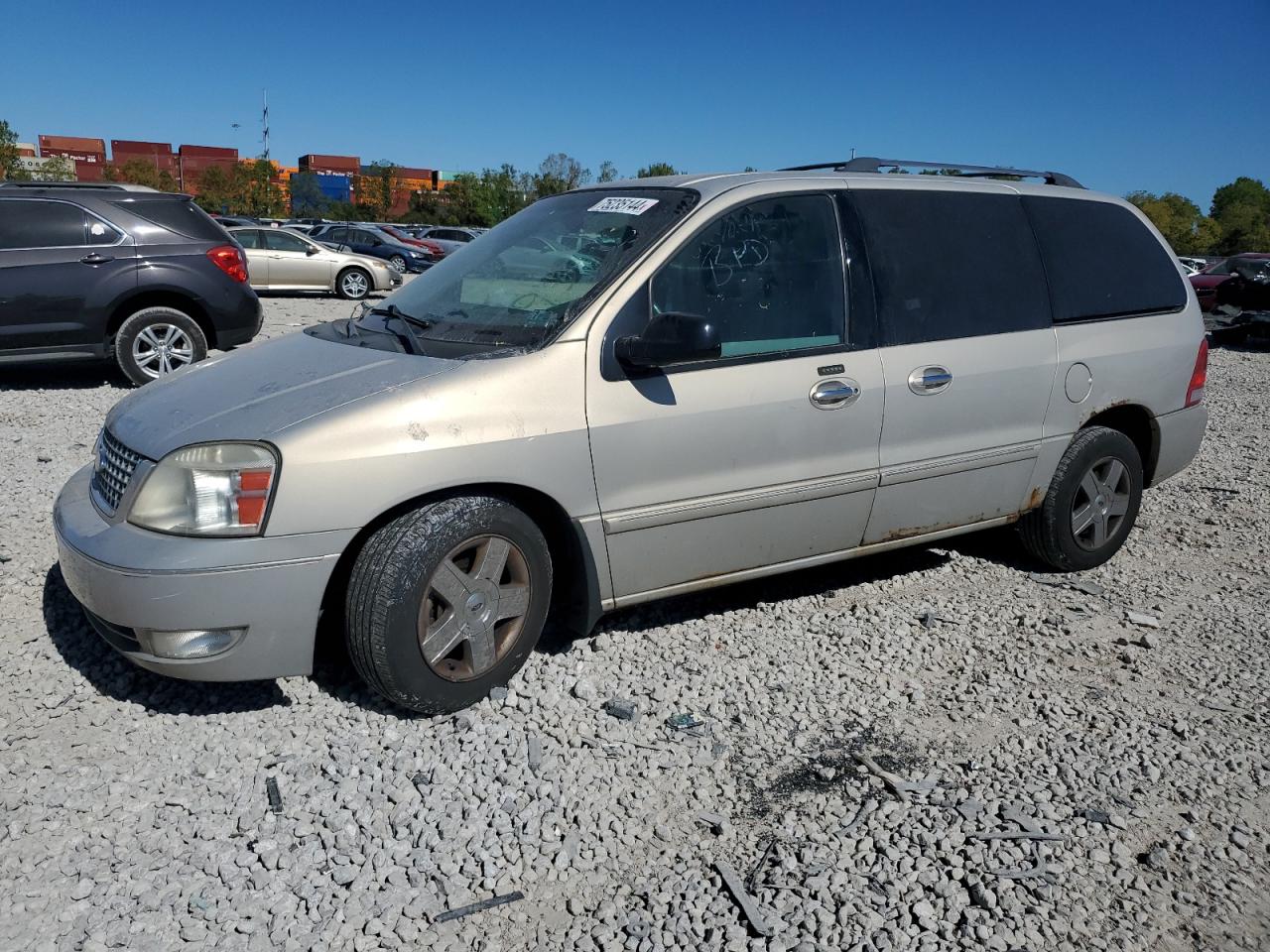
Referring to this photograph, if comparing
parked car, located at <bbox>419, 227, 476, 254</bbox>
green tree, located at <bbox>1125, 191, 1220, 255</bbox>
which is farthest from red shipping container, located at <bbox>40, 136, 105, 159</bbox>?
green tree, located at <bbox>1125, 191, 1220, 255</bbox>

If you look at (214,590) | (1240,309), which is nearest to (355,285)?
(1240,309)

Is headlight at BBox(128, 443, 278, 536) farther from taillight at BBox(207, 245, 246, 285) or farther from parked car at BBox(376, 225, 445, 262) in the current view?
parked car at BBox(376, 225, 445, 262)

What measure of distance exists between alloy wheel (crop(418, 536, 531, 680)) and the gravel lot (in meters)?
0.21

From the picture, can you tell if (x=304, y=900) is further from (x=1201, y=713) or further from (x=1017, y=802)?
(x=1201, y=713)

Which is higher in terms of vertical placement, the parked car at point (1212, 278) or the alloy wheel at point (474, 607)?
the parked car at point (1212, 278)

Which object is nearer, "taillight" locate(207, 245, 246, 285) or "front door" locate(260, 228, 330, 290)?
"taillight" locate(207, 245, 246, 285)

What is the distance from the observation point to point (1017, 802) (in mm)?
3158

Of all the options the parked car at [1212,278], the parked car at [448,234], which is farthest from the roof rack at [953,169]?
the parked car at [448,234]

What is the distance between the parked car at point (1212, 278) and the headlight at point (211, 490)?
1939 centimetres

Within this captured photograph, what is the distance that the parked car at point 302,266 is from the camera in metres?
19.6

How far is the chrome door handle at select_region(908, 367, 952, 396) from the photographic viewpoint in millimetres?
4270

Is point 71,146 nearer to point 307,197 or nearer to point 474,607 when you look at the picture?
point 307,197

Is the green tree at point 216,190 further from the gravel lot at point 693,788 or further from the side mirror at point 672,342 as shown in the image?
the side mirror at point 672,342

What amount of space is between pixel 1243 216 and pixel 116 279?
250ft
